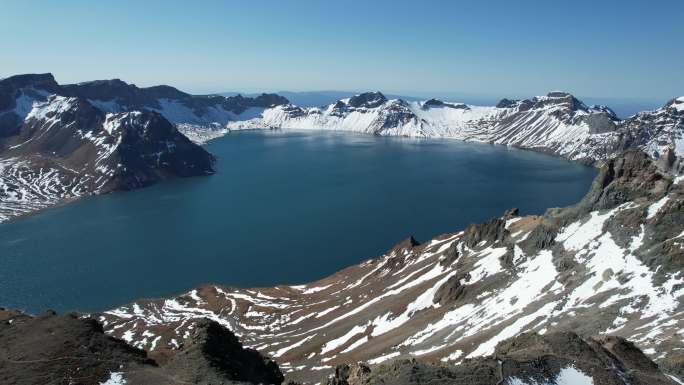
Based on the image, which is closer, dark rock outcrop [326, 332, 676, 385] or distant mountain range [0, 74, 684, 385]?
dark rock outcrop [326, 332, 676, 385]

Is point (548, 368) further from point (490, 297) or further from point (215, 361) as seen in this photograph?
point (490, 297)

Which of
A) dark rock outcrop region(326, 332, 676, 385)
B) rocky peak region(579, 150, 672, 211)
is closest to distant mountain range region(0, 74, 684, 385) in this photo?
dark rock outcrop region(326, 332, 676, 385)

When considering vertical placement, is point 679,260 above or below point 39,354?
above

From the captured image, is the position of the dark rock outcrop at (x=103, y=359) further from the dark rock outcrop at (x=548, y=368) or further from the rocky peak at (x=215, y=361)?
the dark rock outcrop at (x=548, y=368)

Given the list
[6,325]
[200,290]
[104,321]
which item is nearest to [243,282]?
[200,290]

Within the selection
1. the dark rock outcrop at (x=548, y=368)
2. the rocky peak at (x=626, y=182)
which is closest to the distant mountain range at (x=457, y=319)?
the dark rock outcrop at (x=548, y=368)

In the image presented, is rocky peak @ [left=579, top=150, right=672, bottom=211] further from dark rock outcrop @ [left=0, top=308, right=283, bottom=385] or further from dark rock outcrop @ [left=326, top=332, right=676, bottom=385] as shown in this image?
dark rock outcrop @ [left=0, top=308, right=283, bottom=385]

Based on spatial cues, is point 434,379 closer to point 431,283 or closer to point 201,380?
point 201,380
